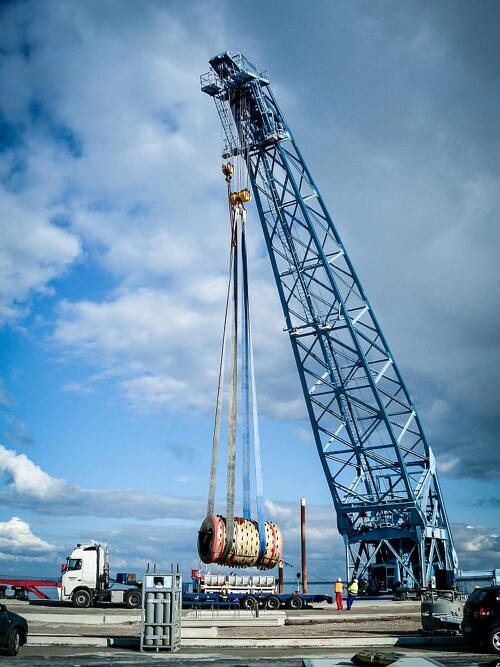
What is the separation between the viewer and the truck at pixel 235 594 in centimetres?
3095

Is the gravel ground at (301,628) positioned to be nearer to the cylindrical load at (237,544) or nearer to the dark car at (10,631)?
the cylindrical load at (237,544)

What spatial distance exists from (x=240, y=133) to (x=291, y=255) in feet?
28.1

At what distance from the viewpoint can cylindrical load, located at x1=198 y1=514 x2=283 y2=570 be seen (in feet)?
86.1

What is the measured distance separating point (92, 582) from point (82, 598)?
89cm

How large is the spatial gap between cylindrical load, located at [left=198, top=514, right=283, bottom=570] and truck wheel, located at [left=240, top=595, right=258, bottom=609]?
325 cm

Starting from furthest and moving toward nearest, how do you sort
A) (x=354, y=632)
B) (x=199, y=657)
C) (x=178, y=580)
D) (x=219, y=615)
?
1. (x=219, y=615)
2. (x=354, y=632)
3. (x=178, y=580)
4. (x=199, y=657)

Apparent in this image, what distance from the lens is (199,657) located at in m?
15.7

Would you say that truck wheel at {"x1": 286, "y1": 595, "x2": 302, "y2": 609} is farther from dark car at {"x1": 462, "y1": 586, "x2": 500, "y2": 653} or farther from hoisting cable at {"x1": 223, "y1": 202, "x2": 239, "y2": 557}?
dark car at {"x1": 462, "y1": 586, "x2": 500, "y2": 653}

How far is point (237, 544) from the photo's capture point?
26688mm

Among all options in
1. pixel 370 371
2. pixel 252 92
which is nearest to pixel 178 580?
pixel 370 371

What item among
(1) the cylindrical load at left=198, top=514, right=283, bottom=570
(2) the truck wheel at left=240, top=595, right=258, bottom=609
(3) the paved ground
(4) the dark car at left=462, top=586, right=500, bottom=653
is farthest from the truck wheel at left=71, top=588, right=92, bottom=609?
(4) the dark car at left=462, top=586, right=500, bottom=653

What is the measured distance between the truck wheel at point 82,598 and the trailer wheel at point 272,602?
8923 mm

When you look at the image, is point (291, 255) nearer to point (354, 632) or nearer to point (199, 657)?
point (354, 632)

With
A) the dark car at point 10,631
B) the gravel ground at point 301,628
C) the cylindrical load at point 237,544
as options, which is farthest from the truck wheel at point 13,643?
the cylindrical load at point 237,544
